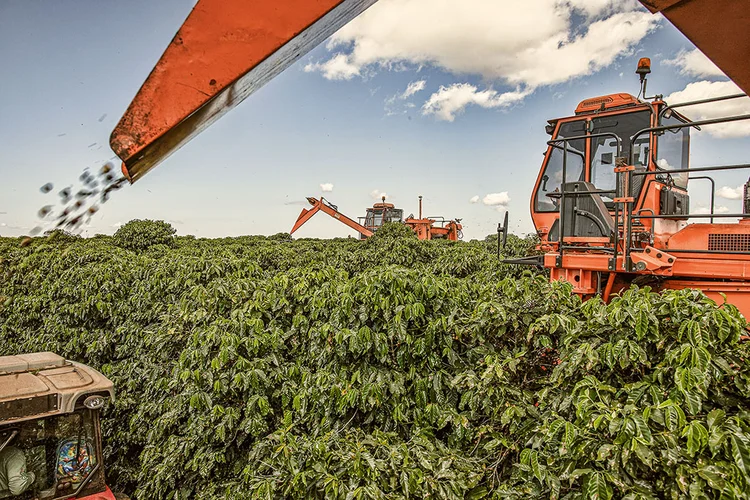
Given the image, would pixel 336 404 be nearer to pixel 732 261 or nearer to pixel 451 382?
pixel 451 382

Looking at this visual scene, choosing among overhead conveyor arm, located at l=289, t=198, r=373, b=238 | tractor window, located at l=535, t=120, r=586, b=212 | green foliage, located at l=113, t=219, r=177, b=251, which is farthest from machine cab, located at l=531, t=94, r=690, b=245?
overhead conveyor arm, located at l=289, t=198, r=373, b=238

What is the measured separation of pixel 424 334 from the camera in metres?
4.35

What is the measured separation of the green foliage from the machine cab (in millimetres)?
16737

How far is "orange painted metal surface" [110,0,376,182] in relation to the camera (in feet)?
4.58

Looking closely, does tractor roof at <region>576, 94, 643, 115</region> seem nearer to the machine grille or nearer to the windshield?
the machine grille

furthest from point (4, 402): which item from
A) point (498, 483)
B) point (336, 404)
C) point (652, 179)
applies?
point (652, 179)

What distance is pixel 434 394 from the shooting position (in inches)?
161

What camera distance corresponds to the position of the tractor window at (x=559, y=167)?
6184mm

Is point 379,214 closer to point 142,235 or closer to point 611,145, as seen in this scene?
point 142,235

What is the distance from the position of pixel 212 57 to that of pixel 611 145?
223 inches

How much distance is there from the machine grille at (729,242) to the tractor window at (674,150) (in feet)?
4.02

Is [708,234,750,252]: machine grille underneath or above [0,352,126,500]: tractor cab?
above

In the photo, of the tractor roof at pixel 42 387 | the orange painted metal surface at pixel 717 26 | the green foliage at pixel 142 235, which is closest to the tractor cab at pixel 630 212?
the orange painted metal surface at pixel 717 26

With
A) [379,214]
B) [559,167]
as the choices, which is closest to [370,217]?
[379,214]
